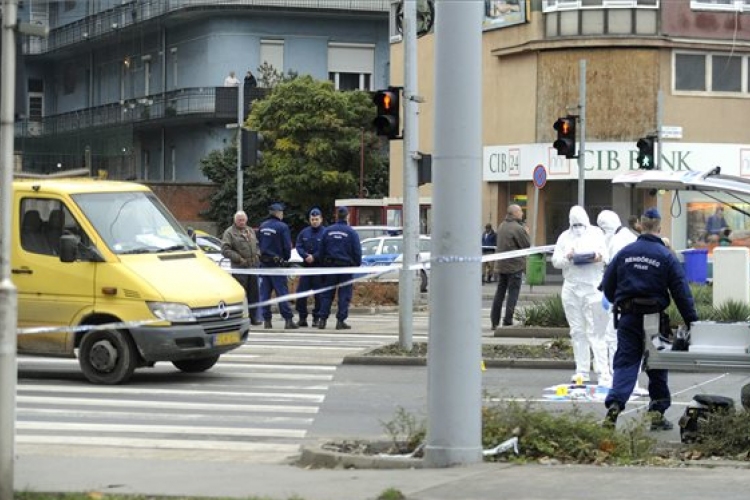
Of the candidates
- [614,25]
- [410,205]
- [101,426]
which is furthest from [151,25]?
[101,426]

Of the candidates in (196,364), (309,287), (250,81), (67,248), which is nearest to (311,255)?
(309,287)

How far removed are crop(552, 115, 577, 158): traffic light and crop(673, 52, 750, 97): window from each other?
55.5ft

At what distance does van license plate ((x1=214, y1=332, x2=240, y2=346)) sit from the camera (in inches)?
643

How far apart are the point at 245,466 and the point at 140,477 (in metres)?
0.89

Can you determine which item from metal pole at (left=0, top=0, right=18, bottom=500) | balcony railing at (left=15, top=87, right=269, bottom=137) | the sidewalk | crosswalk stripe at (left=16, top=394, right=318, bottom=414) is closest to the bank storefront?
balcony railing at (left=15, top=87, right=269, bottom=137)

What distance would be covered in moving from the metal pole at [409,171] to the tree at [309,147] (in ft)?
123

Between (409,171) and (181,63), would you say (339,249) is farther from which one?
(181,63)

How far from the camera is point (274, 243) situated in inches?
965

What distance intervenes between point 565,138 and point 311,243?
8.07 m

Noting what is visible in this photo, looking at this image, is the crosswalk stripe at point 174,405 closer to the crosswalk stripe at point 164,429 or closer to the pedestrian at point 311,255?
the crosswalk stripe at point 164,429

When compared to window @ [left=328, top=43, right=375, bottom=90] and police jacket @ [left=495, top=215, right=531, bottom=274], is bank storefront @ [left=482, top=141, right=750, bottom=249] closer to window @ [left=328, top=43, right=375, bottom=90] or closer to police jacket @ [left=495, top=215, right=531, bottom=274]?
window @ [left=328, top=43, right=375, bottom=90]

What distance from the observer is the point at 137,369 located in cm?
1772

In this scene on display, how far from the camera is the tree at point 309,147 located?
5772 centimetres

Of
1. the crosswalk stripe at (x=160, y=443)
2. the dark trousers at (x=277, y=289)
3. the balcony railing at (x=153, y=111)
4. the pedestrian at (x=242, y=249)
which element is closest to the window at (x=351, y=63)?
the balcony railing at (x=153, y=111)
